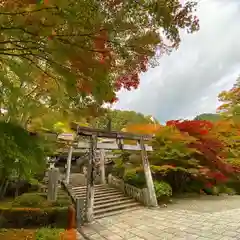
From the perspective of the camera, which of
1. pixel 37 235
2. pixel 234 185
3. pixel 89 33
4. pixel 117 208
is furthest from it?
pixel 234 185

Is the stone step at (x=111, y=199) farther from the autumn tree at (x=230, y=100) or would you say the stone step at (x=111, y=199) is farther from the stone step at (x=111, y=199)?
the autumn tree at (x=230, y=100)

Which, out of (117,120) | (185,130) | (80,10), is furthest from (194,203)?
(117,120)

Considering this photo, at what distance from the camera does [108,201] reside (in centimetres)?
1086

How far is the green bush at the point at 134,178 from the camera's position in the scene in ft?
42.1

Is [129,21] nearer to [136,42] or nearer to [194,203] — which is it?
[136,42]

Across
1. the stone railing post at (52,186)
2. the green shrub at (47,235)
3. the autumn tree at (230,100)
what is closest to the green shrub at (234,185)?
the autumn tree at (230,100)

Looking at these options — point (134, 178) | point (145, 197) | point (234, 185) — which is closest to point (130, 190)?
point (134, 178)

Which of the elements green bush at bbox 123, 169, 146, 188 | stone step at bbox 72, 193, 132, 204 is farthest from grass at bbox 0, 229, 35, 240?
green bush at bbox 123, 169, 146, 188

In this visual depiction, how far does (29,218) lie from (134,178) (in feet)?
21.6

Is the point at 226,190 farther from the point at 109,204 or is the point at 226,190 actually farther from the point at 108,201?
the point at 109,204

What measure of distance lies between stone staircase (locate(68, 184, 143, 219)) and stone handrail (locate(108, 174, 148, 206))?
0.77 feet

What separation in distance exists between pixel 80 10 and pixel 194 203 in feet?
36.9

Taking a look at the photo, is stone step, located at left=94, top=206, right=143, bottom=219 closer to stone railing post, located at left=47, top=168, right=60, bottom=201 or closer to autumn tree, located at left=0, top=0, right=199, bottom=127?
stone railing post, located at left=47, top=168, right=60, bottom=201

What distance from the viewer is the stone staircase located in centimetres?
968
